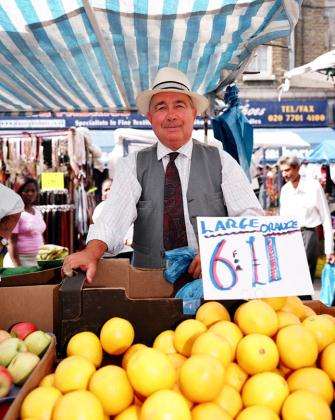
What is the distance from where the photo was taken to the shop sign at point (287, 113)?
708 inches

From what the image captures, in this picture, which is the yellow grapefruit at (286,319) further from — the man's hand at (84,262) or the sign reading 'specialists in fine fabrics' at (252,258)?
the man's hand at (84,262)

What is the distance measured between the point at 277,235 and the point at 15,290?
1015 mm

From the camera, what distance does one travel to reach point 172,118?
8.53 feet

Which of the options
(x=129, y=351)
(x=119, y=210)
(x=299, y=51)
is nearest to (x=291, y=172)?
(x=119, y=210)

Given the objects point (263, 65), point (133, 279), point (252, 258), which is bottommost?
point (133, 279)

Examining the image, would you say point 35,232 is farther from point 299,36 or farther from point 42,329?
point 299,36

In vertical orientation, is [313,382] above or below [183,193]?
below

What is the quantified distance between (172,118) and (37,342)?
1.48 metres

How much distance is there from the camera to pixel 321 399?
124 cm

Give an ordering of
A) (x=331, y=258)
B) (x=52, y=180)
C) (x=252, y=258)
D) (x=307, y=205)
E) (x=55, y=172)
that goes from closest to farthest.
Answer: (x=252, y=258) < (x=331, y=258) < (x=307, y=205) < (x=52, y=180) < (x=55, y=172)

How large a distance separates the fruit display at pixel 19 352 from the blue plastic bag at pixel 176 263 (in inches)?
22.0

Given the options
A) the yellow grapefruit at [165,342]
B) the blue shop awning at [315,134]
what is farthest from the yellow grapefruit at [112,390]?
the blue shop awning at [315,134]

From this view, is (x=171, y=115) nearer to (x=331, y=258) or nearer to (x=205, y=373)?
(x=205, y=373)

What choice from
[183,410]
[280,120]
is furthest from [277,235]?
[280,120]
